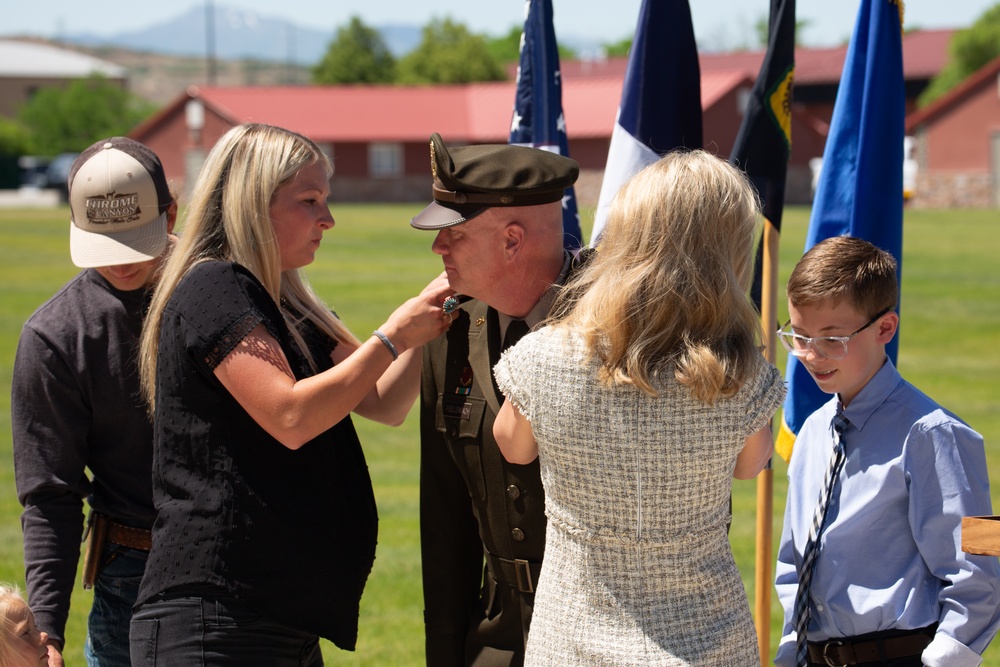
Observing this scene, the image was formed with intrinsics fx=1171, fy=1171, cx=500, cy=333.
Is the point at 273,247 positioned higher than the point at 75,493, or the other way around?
the point at 273,247

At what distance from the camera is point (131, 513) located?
11.5 ft

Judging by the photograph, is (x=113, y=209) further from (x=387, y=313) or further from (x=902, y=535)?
(x=387, y=313)

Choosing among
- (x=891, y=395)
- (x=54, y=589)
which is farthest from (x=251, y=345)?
(x=891, y=395)

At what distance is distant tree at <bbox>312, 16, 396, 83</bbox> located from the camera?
88.9 m

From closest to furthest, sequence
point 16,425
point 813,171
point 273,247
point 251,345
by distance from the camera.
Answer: point 251,345, point 273,247, point 16,425, point 813,171

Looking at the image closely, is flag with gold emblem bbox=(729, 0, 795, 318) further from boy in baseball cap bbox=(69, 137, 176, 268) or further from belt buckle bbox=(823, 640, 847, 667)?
boy in baseball cap bbox=(69, 137, 176, 268)

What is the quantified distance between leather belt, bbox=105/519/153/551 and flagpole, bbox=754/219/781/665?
6.93ft

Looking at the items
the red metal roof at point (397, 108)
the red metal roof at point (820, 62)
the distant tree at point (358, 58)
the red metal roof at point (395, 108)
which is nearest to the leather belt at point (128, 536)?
the red metal roof at point (397, 108)

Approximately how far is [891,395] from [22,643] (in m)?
2.38

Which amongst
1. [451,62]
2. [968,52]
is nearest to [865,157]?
[968,52]

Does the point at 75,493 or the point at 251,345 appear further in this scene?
the point at 75,493

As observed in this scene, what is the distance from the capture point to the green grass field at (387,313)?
7297 mm

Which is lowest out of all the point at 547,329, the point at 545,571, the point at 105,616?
the point at 105,616

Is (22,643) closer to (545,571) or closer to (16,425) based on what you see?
(16,425)
